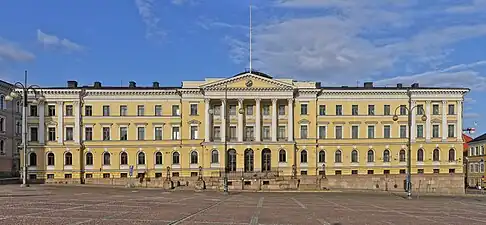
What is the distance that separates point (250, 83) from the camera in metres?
79.6

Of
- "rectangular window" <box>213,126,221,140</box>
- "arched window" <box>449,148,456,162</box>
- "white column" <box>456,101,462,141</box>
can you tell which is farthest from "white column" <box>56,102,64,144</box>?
"white column" <box>456,101,462,141</box>

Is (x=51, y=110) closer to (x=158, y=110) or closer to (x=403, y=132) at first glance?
(x=158, y=110)

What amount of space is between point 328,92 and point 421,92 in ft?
47.3

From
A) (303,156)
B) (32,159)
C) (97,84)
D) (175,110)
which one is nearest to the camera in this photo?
(32,159)

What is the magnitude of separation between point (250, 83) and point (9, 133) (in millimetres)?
43319

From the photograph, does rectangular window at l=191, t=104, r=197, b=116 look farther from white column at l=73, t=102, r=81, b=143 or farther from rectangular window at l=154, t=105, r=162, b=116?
white column at l=73, t=102, r=81, b=143

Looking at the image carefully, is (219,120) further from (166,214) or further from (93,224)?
(93,224)

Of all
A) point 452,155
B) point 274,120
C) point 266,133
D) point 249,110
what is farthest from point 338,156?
point 452,155

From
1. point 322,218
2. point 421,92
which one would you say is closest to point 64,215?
point 322,218

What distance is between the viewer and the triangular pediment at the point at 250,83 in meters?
79.3

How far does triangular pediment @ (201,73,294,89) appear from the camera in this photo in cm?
7931

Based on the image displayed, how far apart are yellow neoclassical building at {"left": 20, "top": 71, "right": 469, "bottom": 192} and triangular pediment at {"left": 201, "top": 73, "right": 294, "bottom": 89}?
149 mm

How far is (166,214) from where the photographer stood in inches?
965

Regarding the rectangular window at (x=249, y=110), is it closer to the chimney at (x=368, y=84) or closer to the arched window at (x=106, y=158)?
the chimney at (x=368, y=84)
